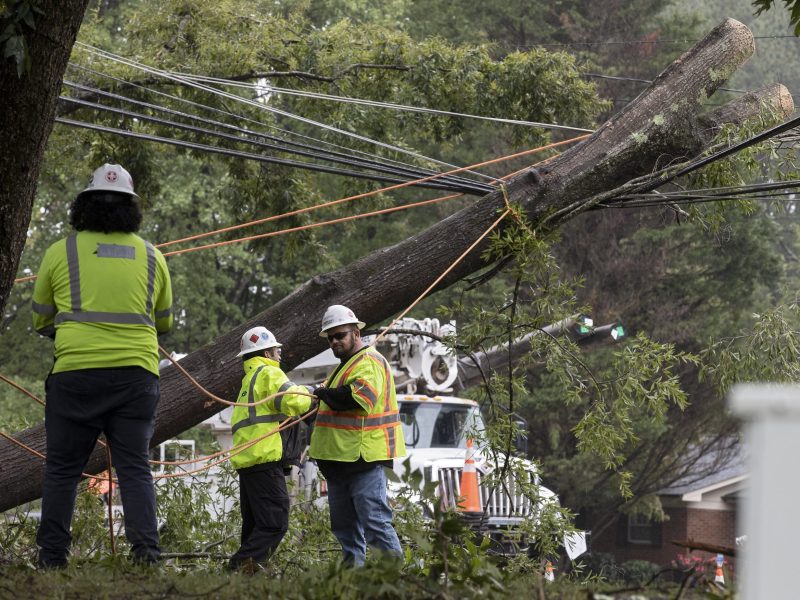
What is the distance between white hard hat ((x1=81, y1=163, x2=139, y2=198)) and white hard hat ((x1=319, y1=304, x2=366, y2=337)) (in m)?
1.80

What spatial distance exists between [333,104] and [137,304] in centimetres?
770

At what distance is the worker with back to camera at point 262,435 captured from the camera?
7.44 metres

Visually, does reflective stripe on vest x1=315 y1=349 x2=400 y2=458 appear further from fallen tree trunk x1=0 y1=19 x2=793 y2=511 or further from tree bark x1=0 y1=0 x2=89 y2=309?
tree bark x1=0 y1=0 x2=89 y2=309

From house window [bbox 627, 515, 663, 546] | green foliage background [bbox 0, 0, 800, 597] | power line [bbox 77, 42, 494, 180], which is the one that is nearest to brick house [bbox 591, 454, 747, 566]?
house window [bbox 627, 515, 663, 546]

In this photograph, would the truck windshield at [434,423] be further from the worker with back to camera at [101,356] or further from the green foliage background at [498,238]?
the worker with back to camera at [101,356]

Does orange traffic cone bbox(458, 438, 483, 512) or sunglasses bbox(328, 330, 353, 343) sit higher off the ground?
sunglasses bbox(328, 330, 353, 343)

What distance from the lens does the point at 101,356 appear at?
5.73 metres

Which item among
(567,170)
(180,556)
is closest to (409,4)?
(567,170)

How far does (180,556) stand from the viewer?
7184 millimetres

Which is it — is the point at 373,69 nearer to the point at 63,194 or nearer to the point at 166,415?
the point at 166,415

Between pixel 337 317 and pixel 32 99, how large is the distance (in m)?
2.86

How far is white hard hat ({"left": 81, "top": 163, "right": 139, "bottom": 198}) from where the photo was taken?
5863 mm

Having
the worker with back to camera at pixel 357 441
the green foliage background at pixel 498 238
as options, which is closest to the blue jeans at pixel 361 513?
the worker with back to camera at pixel 357 441

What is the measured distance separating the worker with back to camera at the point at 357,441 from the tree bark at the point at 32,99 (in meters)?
2.44
